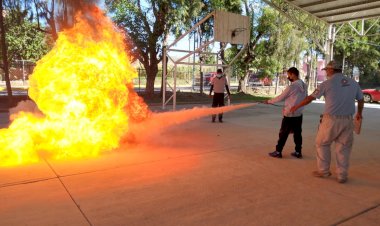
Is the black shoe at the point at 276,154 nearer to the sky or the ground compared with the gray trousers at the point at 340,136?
nearer to the ground

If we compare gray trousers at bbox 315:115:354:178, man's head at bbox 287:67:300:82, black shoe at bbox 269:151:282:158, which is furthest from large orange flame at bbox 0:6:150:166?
gray trousers at bbox 315:115:354:178

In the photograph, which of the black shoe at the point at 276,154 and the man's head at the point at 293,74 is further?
the black shoe at the point at 276,154

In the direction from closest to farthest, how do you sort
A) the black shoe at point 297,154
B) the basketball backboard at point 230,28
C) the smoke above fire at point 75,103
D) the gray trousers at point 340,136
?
the gray trousers at point 340,136 → the smoke above fire at point 75,103 → the black shoe at point 297,154 → the basketball backboard at point 230,28

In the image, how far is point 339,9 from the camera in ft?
45.8

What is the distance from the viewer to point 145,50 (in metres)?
18.4

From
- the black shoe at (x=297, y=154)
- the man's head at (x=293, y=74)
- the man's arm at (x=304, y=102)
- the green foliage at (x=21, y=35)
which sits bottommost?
the black shoe at (x=297, y=154)

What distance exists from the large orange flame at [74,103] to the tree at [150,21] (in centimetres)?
1135

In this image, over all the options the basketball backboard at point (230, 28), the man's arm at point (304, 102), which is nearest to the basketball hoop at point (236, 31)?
the basketball backboard at point (230, 28)

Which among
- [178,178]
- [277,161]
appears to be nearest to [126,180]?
[178,178]

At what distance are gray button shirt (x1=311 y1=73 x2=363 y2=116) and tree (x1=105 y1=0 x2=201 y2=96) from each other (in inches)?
558

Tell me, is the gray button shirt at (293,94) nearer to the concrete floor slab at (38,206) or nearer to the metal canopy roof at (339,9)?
the concrete floor slab at (38,206)

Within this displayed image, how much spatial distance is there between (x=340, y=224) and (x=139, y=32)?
16.0 metres

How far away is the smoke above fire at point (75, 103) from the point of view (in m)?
5.69

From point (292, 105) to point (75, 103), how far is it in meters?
3.98
